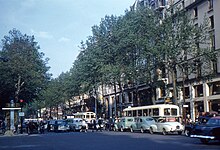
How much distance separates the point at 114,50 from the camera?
5100 centimetres

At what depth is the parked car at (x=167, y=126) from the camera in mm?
34062

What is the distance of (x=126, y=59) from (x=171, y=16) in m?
11.5

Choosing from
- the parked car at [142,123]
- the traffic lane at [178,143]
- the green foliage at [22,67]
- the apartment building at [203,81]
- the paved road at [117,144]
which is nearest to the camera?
the traffic lane at [178,143]

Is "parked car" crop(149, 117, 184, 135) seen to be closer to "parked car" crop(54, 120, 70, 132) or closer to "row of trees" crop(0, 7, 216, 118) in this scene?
"row of trees" crop(0, 7, 216, 118)

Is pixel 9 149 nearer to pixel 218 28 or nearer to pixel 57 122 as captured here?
pixel 57 122

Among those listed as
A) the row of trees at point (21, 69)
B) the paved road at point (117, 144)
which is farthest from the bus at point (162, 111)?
the row of trees at point (21, 69)

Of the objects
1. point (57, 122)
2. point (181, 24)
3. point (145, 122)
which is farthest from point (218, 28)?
point (57, 122)

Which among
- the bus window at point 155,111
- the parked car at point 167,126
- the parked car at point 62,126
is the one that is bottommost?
the parked car at point 62,126

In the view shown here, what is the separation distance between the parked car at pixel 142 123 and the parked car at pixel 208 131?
47.9 feet

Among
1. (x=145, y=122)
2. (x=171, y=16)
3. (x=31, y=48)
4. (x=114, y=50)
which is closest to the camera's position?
(x=145, y=122)

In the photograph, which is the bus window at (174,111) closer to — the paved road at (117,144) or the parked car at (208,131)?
the paved road at (117,144)

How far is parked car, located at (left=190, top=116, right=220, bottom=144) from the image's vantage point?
22.0 m

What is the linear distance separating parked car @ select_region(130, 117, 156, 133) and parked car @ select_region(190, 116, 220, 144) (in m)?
14.6

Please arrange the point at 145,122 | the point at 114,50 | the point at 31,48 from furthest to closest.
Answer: the point at 31,48 < the point at 114,50 < the point at 145,122
